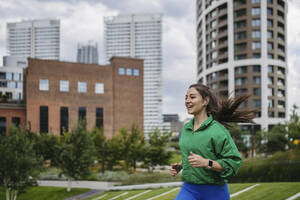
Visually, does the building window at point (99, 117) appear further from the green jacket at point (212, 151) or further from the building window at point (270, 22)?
the green jacket at point (212, 151)

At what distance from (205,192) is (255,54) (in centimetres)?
6643

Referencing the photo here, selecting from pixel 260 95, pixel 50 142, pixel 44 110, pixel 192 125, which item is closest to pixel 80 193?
pixel 50 142

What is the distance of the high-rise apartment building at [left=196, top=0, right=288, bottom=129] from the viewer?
214 feet

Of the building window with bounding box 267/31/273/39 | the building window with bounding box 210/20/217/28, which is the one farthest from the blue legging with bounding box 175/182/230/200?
the building window with bounding box 210/20/217/28

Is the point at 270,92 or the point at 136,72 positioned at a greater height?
the point at 136,72

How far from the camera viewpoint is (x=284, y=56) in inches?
2685

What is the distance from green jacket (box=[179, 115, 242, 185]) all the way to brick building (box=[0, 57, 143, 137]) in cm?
5747

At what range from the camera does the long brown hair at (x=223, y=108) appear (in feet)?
12.5

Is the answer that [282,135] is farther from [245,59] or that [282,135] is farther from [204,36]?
[204,36]

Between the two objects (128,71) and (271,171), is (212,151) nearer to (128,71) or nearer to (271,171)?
(271,171)

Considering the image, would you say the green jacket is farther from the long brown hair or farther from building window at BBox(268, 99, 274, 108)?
building window at BBox(268, 99, 274, 108)

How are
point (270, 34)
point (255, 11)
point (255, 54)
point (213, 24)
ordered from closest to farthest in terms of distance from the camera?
point (255, 54)
point (255, 11)
point (270, 34)
point (213, 24)

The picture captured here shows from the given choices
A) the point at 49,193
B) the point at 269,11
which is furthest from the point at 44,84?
the point at 269,11

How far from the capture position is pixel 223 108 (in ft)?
12.8
